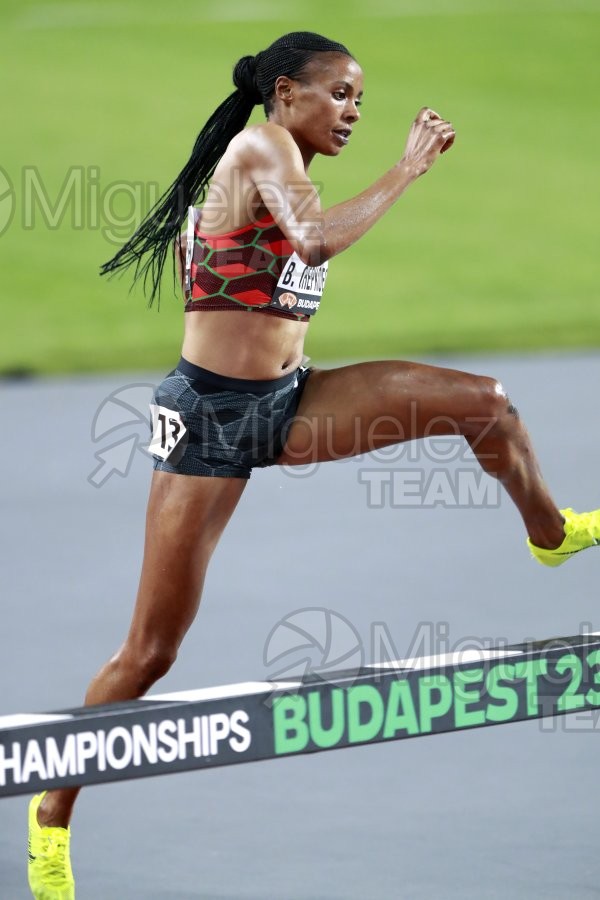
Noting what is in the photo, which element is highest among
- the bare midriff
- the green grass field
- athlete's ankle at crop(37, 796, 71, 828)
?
the green grass field

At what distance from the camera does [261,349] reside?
3447mm

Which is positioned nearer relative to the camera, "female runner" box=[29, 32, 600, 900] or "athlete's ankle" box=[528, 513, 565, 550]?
"female runner" box=[29, 32, 600, 900]

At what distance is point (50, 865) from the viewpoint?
345 cm

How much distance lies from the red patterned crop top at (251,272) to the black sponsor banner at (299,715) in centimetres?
97

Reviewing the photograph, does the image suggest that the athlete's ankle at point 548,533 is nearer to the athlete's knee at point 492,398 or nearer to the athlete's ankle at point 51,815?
the athlete's knee at point 492,398

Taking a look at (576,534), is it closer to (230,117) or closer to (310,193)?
(310,193)

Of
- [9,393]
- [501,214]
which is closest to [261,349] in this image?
[9,393]

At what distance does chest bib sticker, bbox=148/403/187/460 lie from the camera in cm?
343

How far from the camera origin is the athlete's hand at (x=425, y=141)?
3.17 meters

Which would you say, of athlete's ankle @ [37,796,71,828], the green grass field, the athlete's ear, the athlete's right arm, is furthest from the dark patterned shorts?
the green grass field

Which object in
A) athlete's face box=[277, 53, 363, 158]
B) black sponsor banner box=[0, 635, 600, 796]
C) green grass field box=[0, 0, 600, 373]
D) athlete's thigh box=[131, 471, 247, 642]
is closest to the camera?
black sponsor banner box=[0, 635, 600, 796]

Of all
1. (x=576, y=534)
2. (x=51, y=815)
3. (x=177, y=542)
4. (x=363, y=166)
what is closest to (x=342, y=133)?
(x=177, y=542)

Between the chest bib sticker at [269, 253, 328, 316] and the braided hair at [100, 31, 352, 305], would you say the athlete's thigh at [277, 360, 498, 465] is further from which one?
the braided hair at [100, 31, 352, 305]

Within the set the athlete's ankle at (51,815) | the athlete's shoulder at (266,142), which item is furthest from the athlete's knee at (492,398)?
the athlete's ankle at (51,815)
